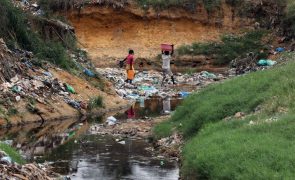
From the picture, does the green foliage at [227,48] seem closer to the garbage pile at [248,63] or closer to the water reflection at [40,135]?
the garbage pile at [248,63]

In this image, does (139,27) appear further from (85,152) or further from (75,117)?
(85,152)

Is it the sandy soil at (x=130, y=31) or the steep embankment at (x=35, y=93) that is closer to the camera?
the steep embankment at (x=35, y=93)

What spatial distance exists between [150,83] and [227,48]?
11.1 m

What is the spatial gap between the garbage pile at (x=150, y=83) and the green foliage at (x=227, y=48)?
5.46 metres

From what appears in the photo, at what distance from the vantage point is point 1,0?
21.1m

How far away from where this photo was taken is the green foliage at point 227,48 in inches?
1494

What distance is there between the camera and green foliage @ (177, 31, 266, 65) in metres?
37.9

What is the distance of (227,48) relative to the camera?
A: 38.3 metres

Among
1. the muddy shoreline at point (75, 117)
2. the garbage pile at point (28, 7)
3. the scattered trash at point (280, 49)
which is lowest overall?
the scattered trash at point (280, 49)

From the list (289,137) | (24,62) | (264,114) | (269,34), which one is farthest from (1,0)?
(269,34)

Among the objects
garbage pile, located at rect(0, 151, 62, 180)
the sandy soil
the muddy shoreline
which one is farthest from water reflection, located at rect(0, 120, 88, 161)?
the sandy soil

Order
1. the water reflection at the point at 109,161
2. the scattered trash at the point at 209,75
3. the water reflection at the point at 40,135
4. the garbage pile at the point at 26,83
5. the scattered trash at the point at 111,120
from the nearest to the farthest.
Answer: the water reflection at the point at 109,161 < the water reflection at the point at 40,135 < the scattered trash at the point at 111,120 < the garbage pile at the point at 26,83 < the scattered trash at the point at 209,75

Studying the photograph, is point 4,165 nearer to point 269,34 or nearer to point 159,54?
point 159,54

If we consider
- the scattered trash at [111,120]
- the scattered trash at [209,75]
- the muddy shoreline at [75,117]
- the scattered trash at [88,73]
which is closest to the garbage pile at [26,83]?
the muddy shoreline at [75,117]
